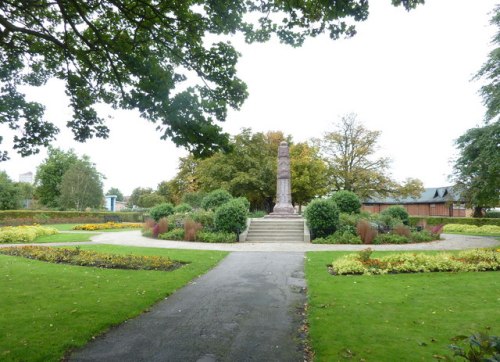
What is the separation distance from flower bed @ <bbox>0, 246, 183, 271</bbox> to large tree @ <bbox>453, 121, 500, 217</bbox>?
14799 millimetres

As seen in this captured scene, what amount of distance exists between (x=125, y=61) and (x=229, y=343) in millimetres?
5305

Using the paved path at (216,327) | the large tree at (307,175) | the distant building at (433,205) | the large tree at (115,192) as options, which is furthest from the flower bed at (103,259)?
the large tree at (115,192)

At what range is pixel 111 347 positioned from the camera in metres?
4.39

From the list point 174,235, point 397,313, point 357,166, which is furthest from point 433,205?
point 397,313

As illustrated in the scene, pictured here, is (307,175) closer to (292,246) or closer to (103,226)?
(103,226)

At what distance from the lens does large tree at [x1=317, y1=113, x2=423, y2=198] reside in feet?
128

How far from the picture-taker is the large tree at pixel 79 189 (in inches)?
2032

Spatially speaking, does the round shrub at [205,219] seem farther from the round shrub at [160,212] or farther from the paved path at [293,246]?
the round shrub at [160,212]

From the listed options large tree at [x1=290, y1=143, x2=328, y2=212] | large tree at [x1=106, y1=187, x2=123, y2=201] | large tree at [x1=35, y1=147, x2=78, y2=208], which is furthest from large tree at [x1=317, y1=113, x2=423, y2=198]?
large tree at [x1=106, y1=187, x2=123, y2=201]

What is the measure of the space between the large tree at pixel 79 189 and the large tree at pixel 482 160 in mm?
48575

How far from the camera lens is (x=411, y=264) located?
952cm

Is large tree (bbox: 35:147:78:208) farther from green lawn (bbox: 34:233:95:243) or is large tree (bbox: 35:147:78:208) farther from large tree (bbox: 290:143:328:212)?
green lawn (bbox: 34:233:95:243)

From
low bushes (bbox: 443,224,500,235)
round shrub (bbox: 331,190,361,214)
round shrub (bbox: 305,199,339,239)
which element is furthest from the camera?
low bushes (bbox: 443,224,500,235)

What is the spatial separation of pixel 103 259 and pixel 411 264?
8.76m
